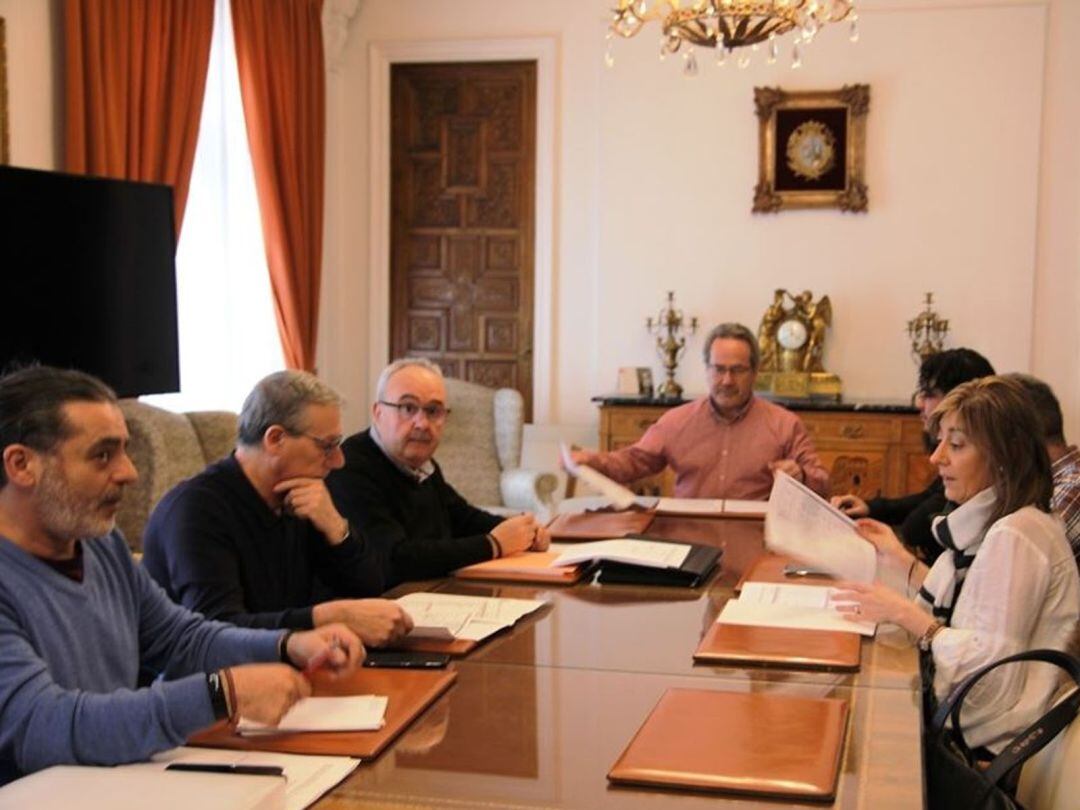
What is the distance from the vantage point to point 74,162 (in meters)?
4.39

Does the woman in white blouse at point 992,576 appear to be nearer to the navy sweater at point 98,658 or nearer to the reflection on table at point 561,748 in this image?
the reflection on table at point 561,748

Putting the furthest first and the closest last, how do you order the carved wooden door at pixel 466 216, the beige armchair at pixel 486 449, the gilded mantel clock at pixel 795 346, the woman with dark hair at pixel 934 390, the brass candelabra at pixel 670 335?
1. the carved wooden door at pixel 466 216
2. the brass candelabra at pixel 670 335
3. the gilded mantel clock at pixel 795 346
4. the beige armchair at pixel 486 449
5. the woman with dark hair at pixel 934 390

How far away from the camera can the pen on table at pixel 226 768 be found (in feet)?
5.10

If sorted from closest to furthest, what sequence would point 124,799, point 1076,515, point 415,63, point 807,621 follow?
point 124,799, point 807,621, point 1076,515, point 415,63

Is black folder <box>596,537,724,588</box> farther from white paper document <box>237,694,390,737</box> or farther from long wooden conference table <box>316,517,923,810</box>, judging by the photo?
white paper document <box>237,694,390,737</box>

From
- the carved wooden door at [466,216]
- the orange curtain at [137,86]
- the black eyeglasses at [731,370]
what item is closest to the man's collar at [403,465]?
the black eyeglasses at [731,370]

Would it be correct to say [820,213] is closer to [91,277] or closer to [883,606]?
[91,277]

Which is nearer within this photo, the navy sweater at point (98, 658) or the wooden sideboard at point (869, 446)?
the navy sweater at point (98, 658)

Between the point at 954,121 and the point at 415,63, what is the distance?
8.99 feet

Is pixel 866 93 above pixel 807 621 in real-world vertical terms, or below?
above

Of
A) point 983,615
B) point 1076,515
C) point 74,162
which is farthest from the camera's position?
point 74,162

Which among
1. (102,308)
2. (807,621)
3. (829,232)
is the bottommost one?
(807,621)

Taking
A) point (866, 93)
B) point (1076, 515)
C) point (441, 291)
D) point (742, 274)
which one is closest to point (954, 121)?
point (866, 93)

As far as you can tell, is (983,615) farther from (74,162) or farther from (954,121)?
(954,121)
